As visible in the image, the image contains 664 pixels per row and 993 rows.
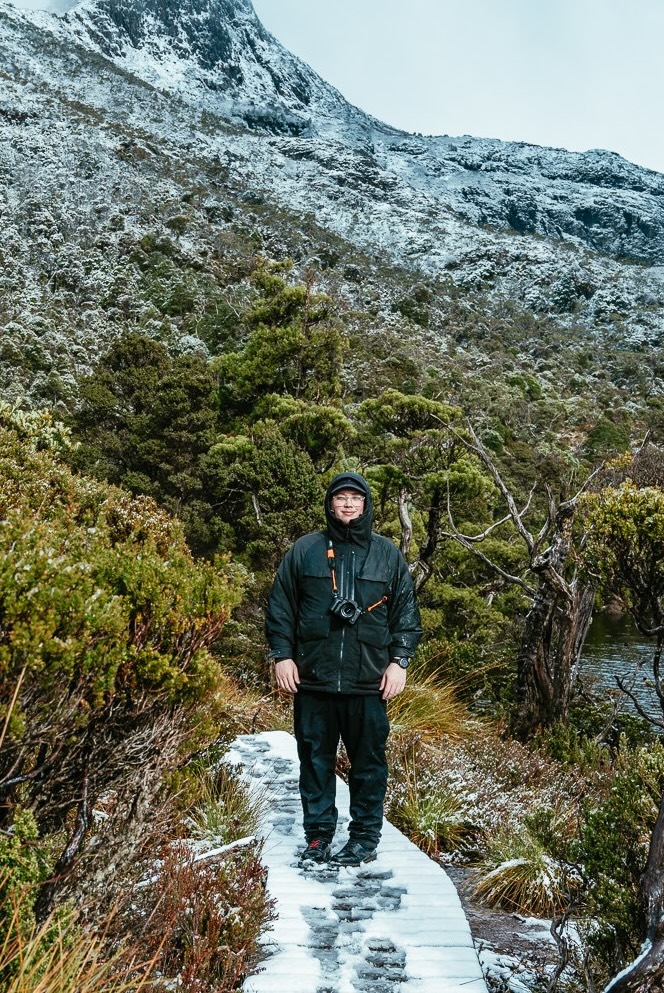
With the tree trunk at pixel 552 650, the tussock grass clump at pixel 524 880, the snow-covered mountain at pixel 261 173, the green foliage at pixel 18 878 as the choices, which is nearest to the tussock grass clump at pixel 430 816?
the tussock grass clump at pixel 524 880

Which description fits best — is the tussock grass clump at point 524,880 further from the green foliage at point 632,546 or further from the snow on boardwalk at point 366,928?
the green foliage at point 632,546

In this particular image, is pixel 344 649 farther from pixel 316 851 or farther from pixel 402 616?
pixel 316 851

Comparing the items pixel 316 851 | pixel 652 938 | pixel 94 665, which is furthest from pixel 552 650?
pixel 94 665

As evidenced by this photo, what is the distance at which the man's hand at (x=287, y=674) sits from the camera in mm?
3408

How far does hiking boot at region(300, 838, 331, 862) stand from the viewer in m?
3.45

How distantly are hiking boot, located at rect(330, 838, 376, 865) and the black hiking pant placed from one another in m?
0.03

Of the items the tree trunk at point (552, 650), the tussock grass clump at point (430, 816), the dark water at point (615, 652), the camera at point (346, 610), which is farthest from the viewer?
the dark water at point (615, 652)

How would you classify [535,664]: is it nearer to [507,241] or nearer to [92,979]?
[92,979]

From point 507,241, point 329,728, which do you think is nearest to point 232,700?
point 329,728

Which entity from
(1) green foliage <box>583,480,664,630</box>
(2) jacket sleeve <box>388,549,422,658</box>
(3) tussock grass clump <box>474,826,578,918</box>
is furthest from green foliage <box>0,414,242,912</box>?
(3) tussock grass clump <box>474,826,578,918</box>

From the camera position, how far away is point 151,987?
85.2 inches

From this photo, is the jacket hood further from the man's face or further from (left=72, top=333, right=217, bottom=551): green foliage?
(left=72, top=333, right=217, bottom=551): green foliage

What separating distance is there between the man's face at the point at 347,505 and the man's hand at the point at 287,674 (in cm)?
75

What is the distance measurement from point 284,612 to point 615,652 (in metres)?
21.9
